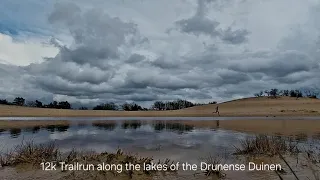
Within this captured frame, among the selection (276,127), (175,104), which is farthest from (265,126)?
(175,104)

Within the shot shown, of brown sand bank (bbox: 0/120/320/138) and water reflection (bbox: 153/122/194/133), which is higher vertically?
brown sand bank (bbox: 0/120/320/138)

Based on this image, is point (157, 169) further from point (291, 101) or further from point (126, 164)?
point (291, 101)

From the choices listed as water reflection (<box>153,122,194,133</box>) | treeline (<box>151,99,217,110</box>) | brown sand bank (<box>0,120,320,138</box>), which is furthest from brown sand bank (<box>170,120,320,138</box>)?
treeline (<box>151,99,217,110</box>)

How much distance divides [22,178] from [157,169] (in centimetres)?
501

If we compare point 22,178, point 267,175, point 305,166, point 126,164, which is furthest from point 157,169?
point 305,166

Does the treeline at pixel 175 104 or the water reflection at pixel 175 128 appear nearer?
the water reflection at pixel 175 128

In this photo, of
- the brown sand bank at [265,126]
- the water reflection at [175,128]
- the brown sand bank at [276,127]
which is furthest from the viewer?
the water reflection at [175,128]

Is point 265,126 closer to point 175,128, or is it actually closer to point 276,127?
Answer: point 276,127

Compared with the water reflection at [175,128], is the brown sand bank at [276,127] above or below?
above

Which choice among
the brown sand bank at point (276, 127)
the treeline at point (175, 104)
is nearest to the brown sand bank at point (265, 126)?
the brown sand bank at point (276, 127)

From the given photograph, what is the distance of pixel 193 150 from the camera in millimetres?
19312

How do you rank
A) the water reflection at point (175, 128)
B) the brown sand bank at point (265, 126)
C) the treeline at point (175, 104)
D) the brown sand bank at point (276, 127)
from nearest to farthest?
1. the brown sand bank at point (276, 127)
2. the brown sand bank at point (265, 126)
3. the water reflection at point (175, 128)
4. the treeline at point (175, 104)

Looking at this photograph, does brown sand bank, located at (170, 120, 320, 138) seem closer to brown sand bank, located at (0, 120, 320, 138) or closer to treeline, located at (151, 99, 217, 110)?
brown sand bank, located at (0, 120, 320, 138)

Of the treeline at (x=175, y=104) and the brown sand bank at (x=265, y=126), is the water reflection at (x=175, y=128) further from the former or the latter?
the treeline at (x=175, y=104)
